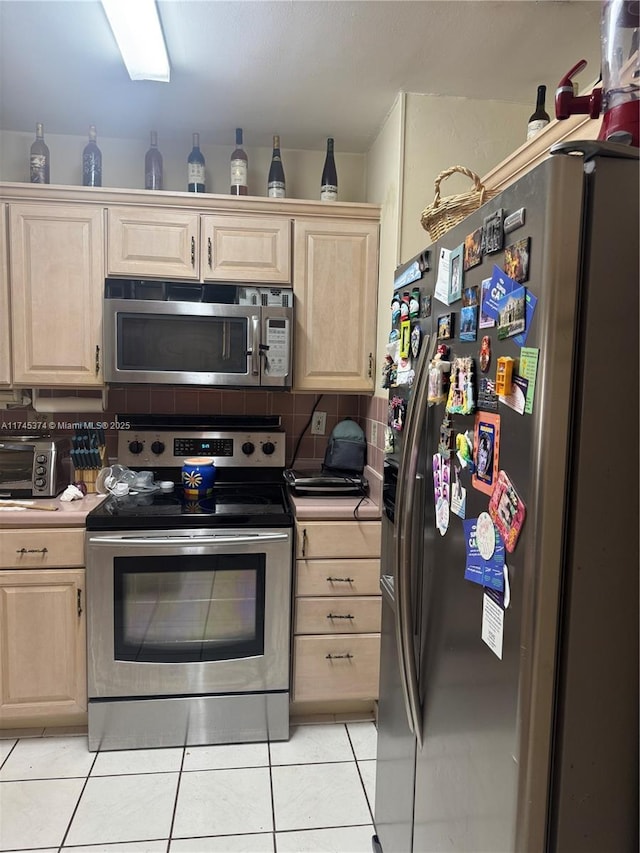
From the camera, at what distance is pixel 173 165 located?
2.62m

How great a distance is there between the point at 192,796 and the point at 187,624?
0.56m

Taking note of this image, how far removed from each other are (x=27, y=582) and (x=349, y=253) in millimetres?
1859

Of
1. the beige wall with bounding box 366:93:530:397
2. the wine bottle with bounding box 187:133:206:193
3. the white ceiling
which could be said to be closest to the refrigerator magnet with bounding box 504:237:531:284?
the white ceiling

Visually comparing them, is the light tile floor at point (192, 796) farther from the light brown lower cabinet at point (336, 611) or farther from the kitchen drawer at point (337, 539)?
the kitchen drawer at point (337, 539)

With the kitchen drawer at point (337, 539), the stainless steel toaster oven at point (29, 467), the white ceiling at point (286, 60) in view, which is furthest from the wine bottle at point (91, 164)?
the kitchen drawer at point (337, 539)

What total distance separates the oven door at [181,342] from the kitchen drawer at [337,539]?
2.18 feet

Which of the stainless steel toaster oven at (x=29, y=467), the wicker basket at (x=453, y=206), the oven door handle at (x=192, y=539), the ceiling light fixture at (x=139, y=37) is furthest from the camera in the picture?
the stainless steel toaster oven at (x=29, y=467)

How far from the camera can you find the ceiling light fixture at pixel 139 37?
1.57 meters

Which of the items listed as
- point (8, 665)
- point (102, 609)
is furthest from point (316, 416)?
point (8, 665)

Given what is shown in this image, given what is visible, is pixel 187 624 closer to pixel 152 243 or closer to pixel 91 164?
pixel 152 243

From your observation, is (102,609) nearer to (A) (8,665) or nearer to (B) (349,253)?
(A) (8,665)

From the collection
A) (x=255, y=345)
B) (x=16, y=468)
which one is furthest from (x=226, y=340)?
(x=16, y=468)

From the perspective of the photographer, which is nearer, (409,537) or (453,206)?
(409,537)

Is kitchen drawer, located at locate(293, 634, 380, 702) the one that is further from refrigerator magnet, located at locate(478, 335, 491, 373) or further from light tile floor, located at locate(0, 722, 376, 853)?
refrigerator magnet, located at locate(478, 335, 491, 373)
